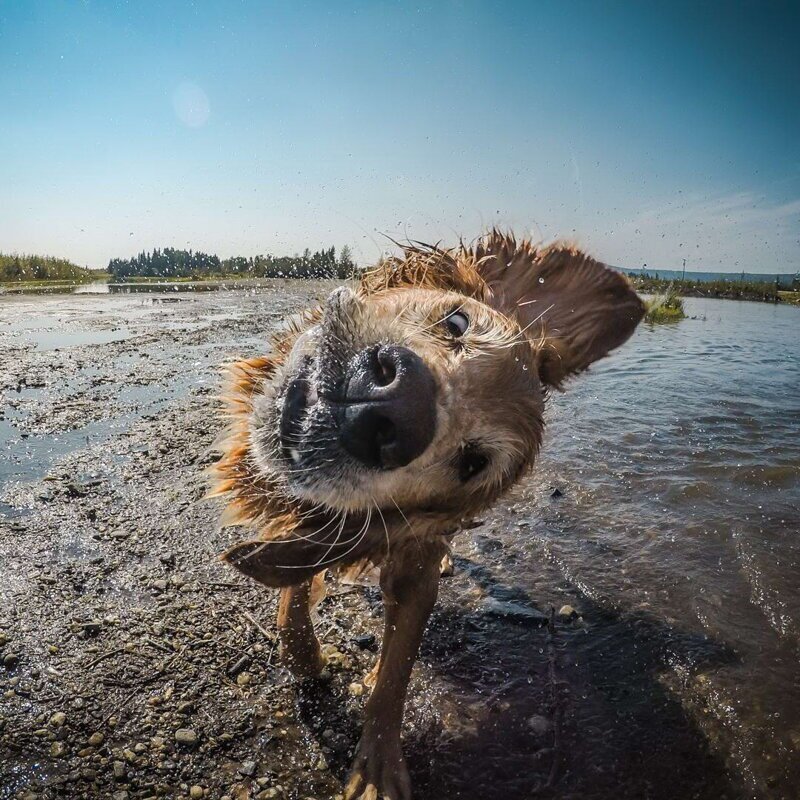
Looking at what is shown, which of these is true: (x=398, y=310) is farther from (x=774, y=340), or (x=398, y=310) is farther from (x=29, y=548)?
(x=774, y=340)

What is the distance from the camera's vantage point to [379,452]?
212 centimetres

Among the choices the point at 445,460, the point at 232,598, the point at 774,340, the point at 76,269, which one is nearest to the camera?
the point at 445,460

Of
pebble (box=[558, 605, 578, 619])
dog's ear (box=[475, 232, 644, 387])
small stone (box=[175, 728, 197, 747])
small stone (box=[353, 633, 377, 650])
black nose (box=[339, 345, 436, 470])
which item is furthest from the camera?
dog's ear (box=[475, 232, 644, 387])

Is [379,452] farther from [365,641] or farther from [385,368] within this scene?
[365,641]

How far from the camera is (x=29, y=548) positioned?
4.06m

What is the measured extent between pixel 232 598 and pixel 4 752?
4.68 ft

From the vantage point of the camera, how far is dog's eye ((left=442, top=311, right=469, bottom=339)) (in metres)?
2.90

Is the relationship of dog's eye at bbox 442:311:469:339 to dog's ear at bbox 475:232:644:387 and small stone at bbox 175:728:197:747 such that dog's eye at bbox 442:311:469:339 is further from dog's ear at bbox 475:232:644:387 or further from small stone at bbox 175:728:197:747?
small stone at bbox 175:728:197:747

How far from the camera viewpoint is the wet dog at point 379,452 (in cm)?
212

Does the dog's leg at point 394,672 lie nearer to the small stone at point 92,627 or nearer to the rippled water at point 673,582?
the rippled water at point 673,582

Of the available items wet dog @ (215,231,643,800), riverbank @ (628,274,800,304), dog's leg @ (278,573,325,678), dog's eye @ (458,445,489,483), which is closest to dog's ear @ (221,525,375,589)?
wet dog @ (215,231,643,800)

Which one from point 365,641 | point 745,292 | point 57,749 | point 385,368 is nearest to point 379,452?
point 385,368

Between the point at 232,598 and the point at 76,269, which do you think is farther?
the point at 76,269

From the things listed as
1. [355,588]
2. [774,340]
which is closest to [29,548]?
[355,588]
